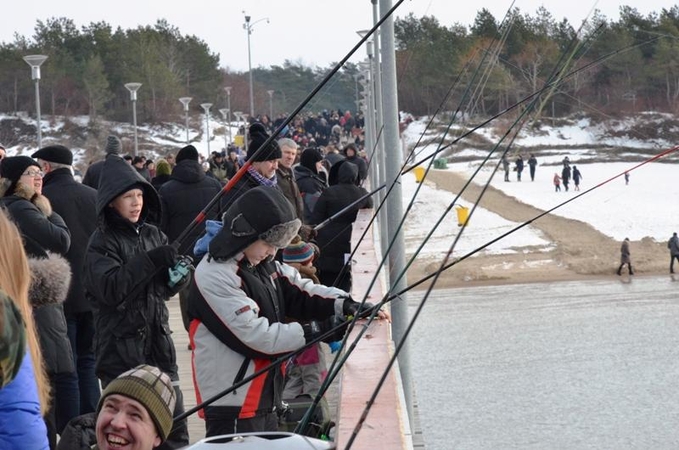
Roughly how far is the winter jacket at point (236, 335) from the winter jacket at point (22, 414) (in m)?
1.74

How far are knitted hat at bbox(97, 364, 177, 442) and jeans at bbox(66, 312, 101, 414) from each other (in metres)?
3.85

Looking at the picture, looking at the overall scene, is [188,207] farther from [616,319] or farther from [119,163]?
[616,319]

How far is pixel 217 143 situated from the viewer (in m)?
82.8

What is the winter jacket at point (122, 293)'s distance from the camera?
18.5ft

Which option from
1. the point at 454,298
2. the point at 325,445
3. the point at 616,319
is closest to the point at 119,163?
the point at 325,445

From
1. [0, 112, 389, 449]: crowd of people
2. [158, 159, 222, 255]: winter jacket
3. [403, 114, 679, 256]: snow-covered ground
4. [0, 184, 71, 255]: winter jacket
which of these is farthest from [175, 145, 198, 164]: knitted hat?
[403, 114, 679, 256]: snow-covered ground

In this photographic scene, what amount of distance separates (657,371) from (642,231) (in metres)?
24.1

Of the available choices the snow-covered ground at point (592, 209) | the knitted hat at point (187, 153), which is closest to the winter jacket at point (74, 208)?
the knitted hat at point (187, 153)

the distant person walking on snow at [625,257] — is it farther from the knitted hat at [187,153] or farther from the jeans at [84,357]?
the jeans at [84,357]

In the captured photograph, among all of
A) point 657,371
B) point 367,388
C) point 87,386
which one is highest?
point 367,388

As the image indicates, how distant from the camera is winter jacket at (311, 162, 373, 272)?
10914 mm

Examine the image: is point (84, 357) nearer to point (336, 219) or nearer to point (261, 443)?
point (336, 219)

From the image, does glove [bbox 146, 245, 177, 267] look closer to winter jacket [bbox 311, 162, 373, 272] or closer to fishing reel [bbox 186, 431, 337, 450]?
fishing reel [bbox 186, 431, 337, 450]

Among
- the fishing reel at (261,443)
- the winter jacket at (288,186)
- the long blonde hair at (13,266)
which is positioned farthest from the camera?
the winter jacket at (288,186)
